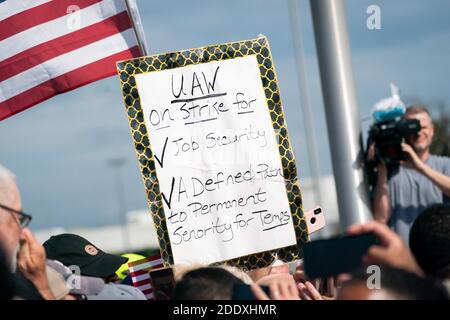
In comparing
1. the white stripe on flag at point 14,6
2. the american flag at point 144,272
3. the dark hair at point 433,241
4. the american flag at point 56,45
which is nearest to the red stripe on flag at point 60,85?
the american flag at point 56,45

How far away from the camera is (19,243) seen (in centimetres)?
→ 255

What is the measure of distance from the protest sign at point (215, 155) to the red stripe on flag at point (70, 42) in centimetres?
99

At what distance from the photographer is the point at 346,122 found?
335 centimetres

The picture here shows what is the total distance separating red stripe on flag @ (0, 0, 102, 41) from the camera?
4.68 m

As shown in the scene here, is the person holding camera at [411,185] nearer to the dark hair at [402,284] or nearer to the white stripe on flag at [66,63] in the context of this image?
the dark hair at [402,284]

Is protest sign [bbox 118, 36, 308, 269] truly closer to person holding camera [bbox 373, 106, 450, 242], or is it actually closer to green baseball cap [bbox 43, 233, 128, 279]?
person holding camera [bbox 373, 106, 450, 242]

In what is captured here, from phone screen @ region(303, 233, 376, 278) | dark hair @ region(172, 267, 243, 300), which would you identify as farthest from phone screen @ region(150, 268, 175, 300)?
phone screen @ region(303, 233, 376, 278)

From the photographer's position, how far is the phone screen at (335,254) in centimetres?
204

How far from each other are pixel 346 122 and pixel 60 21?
206 cm

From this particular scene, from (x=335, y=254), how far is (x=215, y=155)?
1.75 metres

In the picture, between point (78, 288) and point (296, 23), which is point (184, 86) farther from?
point (296, 23)

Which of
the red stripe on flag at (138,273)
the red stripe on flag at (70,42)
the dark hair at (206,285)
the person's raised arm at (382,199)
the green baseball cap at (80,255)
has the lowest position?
the red stripe on flag at (138,273)

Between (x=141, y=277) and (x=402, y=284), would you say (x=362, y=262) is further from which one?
(x=141, y=277)

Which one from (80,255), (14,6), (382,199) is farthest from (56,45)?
(382,199)
